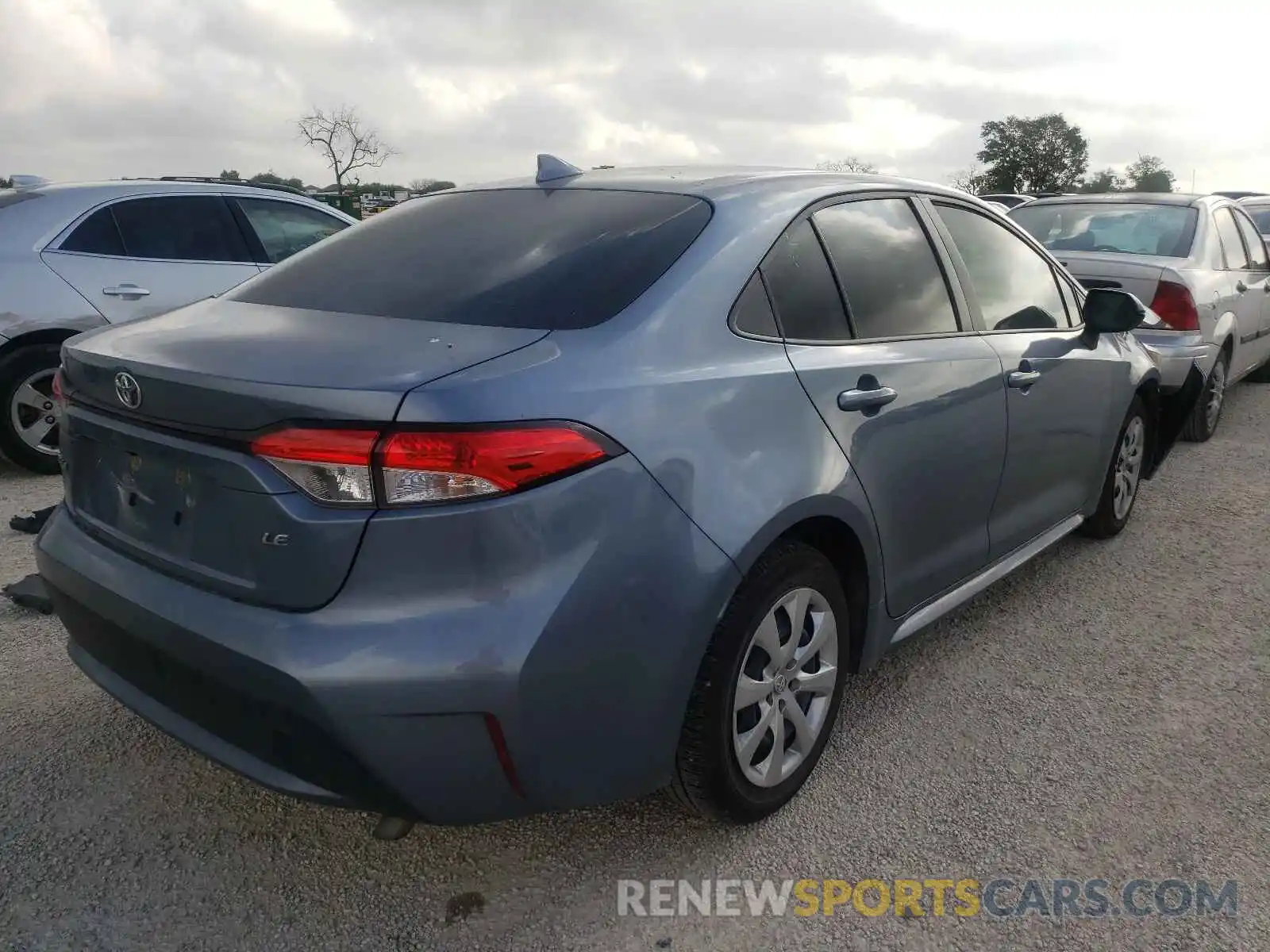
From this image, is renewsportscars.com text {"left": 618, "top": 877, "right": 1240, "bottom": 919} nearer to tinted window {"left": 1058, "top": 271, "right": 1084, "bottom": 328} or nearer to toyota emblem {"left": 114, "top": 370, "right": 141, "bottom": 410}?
toyota emblem {"left": 114, "top": 370, "right": 141, "bottom": 410}

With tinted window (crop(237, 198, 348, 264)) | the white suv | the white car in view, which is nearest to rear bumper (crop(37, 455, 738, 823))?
the white suv

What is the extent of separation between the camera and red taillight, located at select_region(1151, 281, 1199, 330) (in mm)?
5988

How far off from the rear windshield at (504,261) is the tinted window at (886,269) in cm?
48

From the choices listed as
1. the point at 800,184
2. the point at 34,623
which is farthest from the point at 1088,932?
the point at 34,623

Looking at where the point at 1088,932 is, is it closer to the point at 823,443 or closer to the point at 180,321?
the point at 823,443

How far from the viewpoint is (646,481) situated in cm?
200

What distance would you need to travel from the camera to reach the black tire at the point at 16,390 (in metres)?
5.43

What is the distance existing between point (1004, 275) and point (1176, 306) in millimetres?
3102

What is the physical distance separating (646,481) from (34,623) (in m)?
2.72

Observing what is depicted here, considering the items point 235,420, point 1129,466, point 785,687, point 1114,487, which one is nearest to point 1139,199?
point 1129,466

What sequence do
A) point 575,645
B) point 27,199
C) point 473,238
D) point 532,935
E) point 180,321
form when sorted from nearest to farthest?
point 575,645
point 532,935
point 180,321
point 473,238
point 27,199

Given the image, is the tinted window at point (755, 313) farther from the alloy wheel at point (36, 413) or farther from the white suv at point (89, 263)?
the alloy wheel at point (36, 413)

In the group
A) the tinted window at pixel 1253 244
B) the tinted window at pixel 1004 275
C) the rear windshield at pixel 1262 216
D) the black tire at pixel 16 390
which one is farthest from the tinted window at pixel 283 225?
the rear windshield at pixel 1262 216

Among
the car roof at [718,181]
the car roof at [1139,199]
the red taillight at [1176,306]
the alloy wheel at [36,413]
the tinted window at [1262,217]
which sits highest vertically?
the car roof at [718,181]
